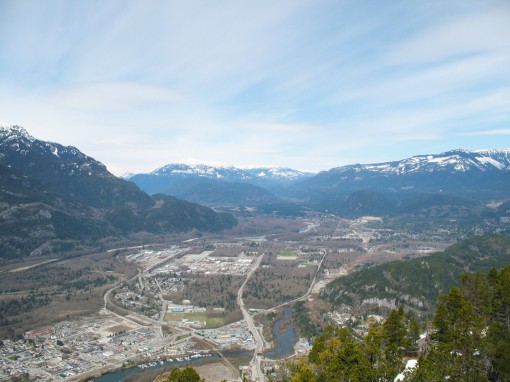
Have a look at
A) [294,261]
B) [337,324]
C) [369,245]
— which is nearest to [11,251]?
[294,261]

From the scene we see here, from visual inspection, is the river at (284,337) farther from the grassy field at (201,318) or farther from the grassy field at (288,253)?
the grassy field at (288,253)

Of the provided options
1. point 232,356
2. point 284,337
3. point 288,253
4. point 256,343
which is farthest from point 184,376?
point 288,253

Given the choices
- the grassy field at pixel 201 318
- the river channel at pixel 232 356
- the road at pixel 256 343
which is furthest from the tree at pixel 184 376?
the grassy field at pixel 201 318

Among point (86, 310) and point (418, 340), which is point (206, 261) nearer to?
point (86, 310)

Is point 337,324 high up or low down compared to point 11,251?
down

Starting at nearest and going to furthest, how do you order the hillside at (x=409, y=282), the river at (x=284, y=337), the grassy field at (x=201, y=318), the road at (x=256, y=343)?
the road at (x=256, y=343)
the river at (x=284, y=337)
the grassy field at (x=201, y=318)
the hillside at (x=409, y=282)

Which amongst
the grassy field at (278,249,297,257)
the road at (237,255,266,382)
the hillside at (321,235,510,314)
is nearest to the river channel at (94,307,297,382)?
the road at (237,255,266,382)
